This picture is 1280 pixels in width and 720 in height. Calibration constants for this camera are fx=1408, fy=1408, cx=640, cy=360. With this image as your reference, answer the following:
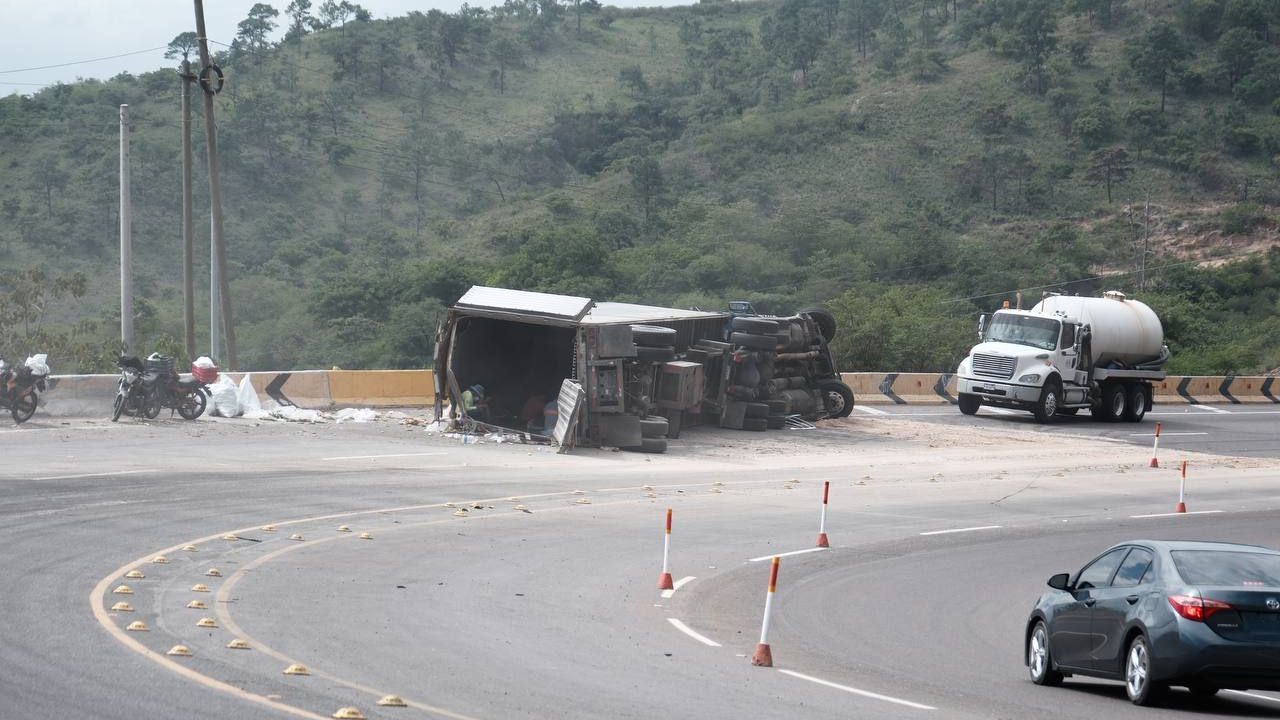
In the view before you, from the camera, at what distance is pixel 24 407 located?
25.8 meters

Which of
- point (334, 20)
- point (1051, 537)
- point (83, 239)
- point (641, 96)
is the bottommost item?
point (1051, 537)

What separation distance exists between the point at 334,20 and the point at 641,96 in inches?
1298

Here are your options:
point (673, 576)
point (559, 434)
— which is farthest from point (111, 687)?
point (559, 434)

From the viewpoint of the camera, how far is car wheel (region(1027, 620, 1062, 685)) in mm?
11445

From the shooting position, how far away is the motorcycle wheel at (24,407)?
25578 mm

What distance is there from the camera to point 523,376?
105 ft

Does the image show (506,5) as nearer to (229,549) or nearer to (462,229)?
(462,229)

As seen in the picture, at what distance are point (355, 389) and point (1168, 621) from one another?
78.2ft

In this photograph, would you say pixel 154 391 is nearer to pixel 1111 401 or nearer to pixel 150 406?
pixel 150 406

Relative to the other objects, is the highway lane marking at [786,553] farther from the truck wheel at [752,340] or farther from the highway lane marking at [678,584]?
the truck wheel at [752,340]

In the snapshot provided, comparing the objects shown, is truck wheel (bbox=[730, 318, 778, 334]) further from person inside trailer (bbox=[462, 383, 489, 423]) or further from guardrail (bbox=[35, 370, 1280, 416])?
guardrail (bbox=[35, 370, 1280, 416])

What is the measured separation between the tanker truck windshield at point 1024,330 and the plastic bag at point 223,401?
19645mm

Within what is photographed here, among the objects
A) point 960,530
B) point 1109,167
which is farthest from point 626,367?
point 1109,167

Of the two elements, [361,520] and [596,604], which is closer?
[596,604]
